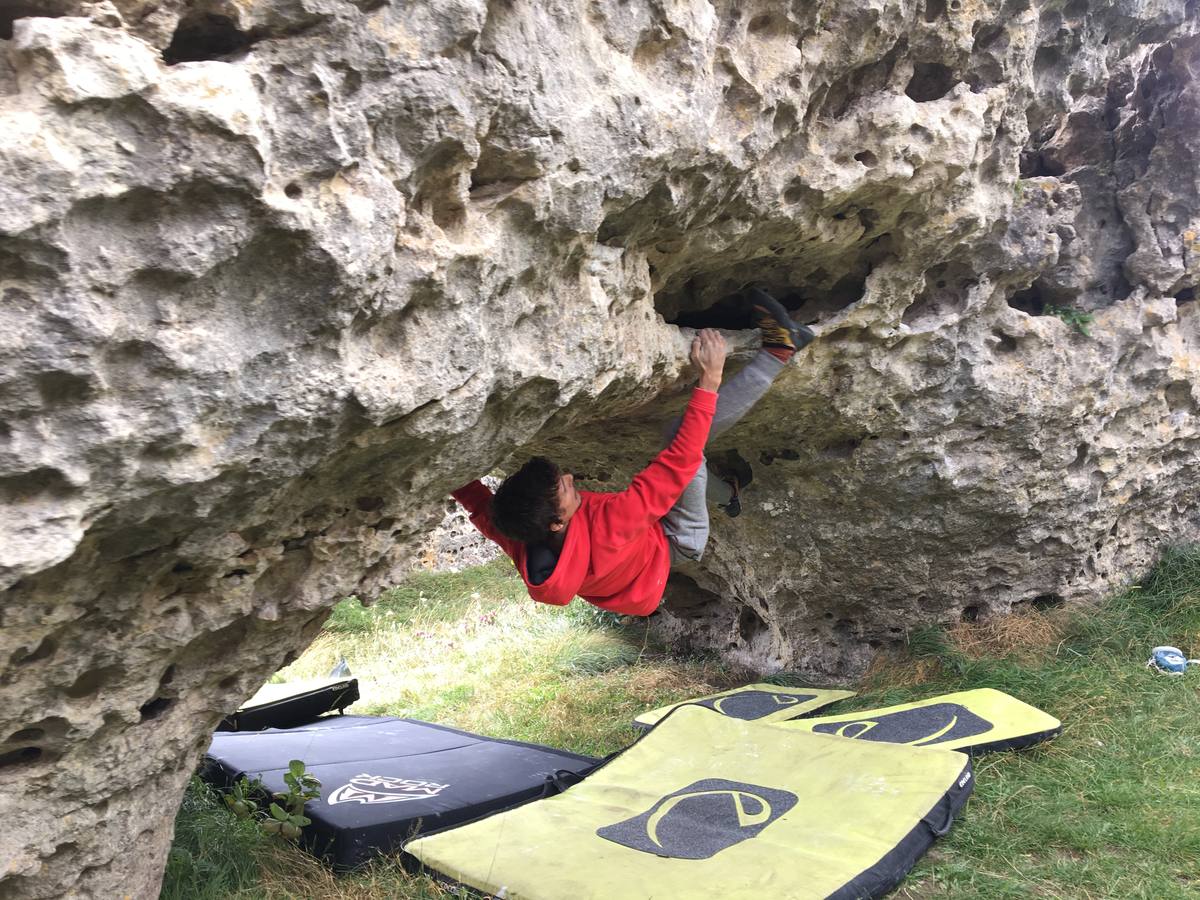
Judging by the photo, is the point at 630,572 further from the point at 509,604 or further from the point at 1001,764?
the point at 509,604

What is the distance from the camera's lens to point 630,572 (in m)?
3.52

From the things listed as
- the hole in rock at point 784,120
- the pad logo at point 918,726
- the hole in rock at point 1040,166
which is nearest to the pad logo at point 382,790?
the pad logo at point 918,726

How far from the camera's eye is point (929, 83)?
3691 mm

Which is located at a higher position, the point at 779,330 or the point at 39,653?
the point at 779,330

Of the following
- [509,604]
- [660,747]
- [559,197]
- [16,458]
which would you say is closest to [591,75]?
[559,197]

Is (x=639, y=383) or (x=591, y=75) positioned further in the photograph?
(x=639, y=383)

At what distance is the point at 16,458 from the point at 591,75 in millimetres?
1628

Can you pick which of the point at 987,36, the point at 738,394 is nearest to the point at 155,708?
the point at 738,394

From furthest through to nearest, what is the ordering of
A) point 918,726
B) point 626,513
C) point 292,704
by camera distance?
point 292,704 → point 918,726 → point 626,513

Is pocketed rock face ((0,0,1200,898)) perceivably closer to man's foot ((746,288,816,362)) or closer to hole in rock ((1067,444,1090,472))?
hole in rock ((1067,444,1090,472))

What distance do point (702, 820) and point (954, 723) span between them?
1.31m

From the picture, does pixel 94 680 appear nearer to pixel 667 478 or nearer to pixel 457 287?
pixel 457 287

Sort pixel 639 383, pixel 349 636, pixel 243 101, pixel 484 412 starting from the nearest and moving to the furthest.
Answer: pixel 243 101 → pixel 484 412 → pixel 639 383 → pixel 349 636

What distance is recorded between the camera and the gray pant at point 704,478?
3637 millimetres
